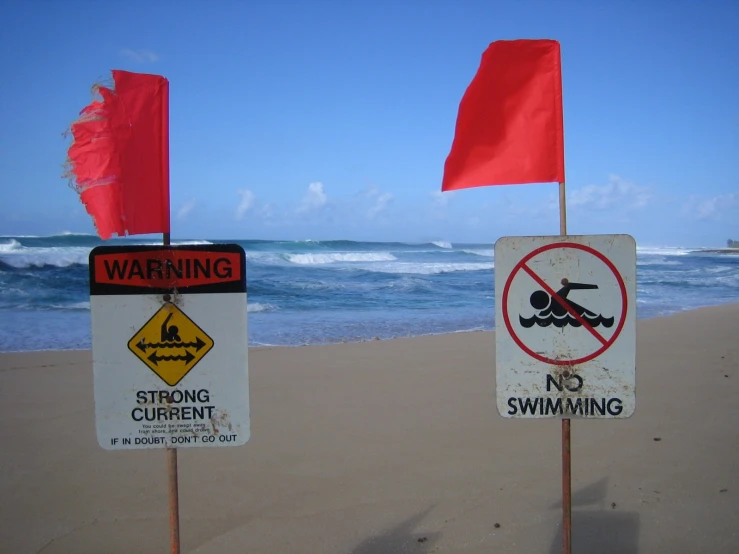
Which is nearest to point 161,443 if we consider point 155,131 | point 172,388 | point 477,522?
point 172,388

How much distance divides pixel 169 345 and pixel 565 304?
1.54 meters

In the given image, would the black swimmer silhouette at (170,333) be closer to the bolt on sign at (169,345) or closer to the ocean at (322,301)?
the bolt on sign at (169,345)

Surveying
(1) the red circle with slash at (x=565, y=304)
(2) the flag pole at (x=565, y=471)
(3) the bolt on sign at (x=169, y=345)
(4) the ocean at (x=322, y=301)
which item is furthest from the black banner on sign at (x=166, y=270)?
(4) the ocean at (x=322, y=301)

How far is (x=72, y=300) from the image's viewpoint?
16.8 meters

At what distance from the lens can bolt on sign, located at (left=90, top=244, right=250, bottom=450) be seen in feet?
7.48

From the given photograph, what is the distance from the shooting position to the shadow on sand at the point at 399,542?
3.28 m

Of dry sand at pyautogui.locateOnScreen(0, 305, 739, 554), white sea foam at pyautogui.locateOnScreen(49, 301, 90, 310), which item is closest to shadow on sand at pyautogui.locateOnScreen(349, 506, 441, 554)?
dry sand at pyautogui.locateOnScreen(0, 305, 739, 554)

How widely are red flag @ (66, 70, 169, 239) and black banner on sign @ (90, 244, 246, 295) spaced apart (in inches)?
4.6

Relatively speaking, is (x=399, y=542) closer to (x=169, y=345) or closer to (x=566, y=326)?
(x=566, y=326)

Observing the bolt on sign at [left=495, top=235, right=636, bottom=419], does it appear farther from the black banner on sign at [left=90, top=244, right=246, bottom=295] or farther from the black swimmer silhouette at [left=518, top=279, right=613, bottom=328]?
the black banner on sign at [left=90, top=244, right=246, bottom=295]

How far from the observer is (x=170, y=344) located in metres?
2.32

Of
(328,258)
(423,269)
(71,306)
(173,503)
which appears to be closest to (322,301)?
(71,306)

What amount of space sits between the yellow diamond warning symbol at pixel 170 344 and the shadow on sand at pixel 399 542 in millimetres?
1618

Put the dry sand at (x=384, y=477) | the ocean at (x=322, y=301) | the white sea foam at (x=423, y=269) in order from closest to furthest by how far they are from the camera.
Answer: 1. the dry sand at (x=384, y=477)
2. the ocean at (x=322, y=301)
3. the white sea foam at (x=423, y=269)
